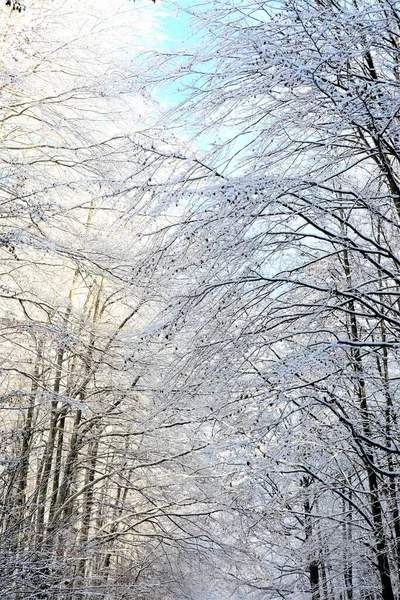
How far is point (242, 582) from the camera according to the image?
30.3 feet

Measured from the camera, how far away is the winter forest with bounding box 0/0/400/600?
3514 mm

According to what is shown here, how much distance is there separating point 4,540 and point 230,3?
5.69 metres

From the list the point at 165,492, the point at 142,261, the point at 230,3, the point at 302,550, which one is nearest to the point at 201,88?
the point at 230,3

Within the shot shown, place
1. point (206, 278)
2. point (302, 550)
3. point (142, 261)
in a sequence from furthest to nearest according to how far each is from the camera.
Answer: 1. point (302, 550)
2. point (142, 261)
3. point (206, 278)

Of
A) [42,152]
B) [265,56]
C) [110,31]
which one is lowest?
[265,56]

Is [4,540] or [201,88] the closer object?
[201,88]

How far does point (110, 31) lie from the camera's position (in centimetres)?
732

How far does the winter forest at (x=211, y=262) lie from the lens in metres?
3.51

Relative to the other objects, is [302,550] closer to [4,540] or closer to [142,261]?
[4,540]

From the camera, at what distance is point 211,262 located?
3.58m

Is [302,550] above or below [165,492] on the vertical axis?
below

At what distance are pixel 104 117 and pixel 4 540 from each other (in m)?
5.38

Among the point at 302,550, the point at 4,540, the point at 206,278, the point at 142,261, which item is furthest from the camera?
the point at 302,550

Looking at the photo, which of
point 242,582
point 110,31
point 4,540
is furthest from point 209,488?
point 110,31
